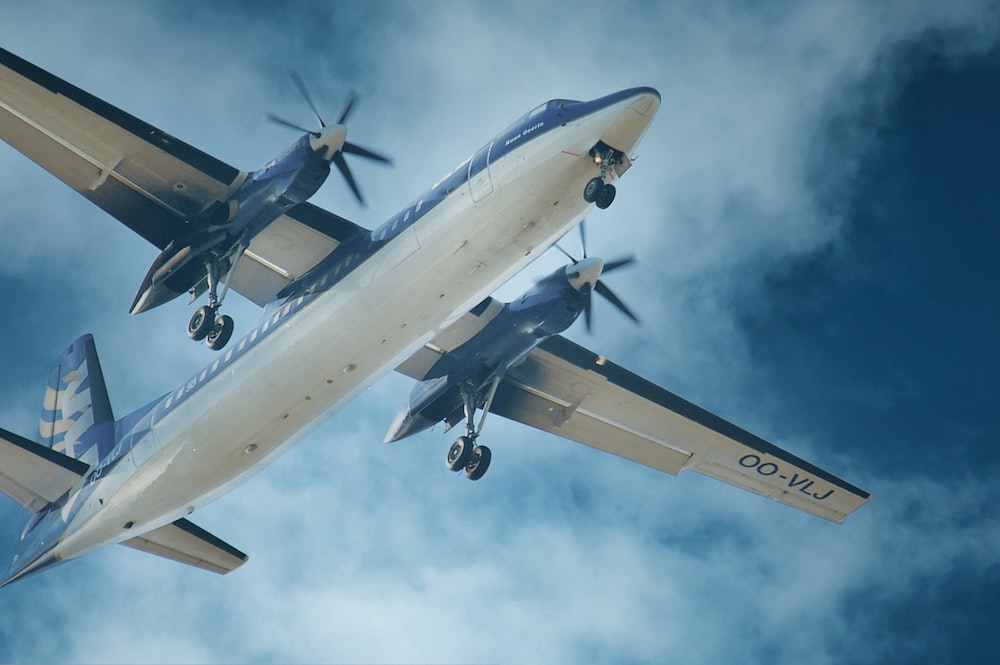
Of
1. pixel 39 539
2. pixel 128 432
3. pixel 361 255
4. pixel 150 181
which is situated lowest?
pixel 39 539

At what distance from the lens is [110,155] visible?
64.9 ft

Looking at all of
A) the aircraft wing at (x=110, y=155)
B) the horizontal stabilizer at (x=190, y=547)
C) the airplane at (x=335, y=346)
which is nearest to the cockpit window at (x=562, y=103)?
the airplane at (x=335, y=346)

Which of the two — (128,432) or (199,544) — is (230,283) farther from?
(199,544)

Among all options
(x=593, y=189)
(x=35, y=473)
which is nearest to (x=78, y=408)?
(x=35, y=473)

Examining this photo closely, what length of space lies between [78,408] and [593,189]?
1216cm

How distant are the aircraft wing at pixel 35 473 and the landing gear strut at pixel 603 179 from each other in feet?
35.4

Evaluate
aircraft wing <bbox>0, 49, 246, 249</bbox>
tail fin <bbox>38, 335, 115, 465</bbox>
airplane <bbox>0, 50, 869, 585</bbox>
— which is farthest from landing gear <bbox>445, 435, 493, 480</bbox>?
tail fin <bbox>38, 335, 115, 465</bbox>

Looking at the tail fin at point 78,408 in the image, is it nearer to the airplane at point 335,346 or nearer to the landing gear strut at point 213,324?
the airplane at point 335,346

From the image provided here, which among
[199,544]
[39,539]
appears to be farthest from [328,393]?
[39,539]

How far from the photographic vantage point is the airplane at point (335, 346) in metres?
17.5

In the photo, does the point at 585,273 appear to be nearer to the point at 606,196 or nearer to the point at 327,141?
the point at 606,196

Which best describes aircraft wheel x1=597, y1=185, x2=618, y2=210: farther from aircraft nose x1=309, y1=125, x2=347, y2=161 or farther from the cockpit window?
aircraft nose x1=309, y1=125, x2=347, y2=161

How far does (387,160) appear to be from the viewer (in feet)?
64.5

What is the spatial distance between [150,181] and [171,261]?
1.41 m
